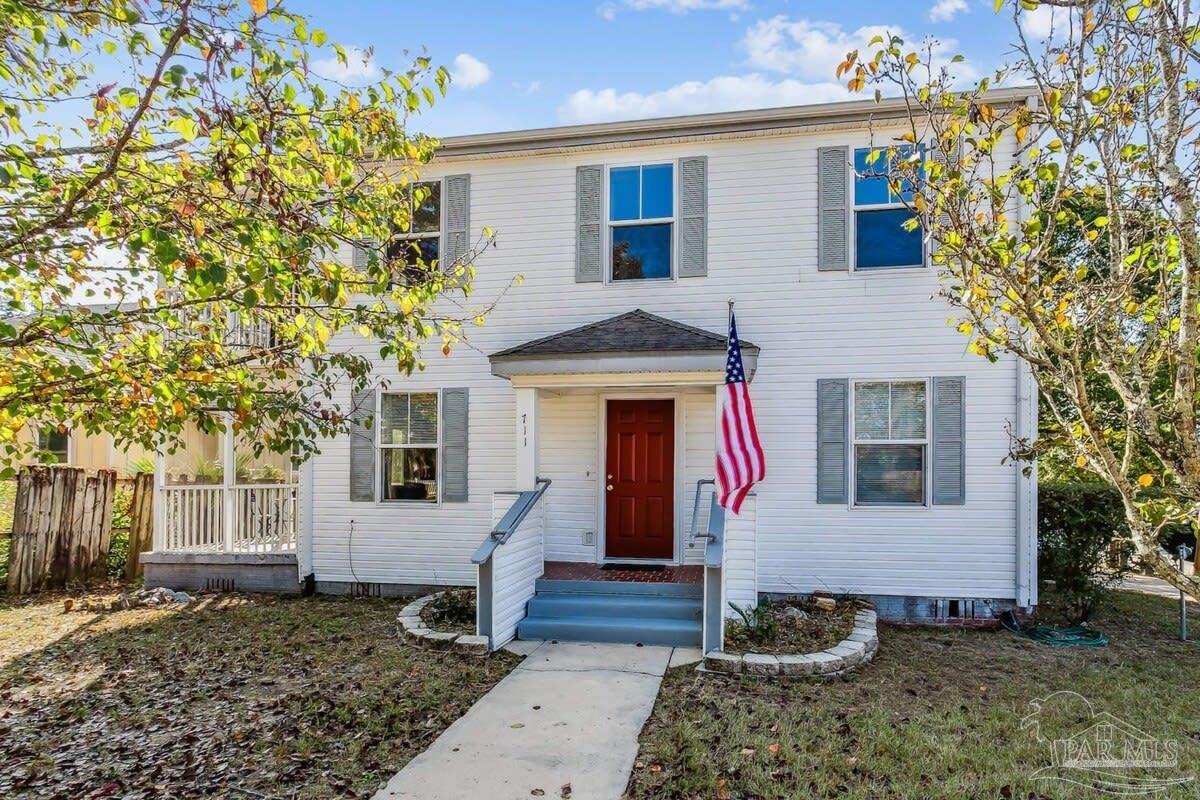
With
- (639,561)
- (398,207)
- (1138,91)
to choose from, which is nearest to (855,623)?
(639,561)

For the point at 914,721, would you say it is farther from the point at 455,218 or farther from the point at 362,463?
the point at 455,218

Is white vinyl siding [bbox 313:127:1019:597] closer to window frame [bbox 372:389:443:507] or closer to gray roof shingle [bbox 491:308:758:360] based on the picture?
window frame [bbox 372:389:443:507]

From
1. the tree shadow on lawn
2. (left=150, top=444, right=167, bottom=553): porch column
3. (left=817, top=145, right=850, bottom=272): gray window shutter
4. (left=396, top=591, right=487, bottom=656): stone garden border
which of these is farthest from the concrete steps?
(left=150, top=444, right=167, bottom=553): porch column

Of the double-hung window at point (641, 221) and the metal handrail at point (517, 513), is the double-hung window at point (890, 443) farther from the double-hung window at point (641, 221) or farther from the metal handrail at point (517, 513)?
the metal handrail at point (517, 513)

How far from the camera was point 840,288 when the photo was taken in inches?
319

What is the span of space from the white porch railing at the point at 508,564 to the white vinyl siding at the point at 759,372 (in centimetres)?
105

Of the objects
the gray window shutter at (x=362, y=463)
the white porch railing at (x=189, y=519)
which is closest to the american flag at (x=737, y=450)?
the gray window shutter at (x=362, y=463)

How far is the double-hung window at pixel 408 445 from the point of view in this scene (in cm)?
910

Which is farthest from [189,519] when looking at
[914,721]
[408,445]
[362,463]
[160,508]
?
Answer: [914,721]

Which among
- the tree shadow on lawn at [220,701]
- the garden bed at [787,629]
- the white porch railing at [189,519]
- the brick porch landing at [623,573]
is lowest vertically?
the tree shadow on lawn at [220,701]

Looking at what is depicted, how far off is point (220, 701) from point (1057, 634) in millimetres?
7934

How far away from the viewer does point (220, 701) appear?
217 inches

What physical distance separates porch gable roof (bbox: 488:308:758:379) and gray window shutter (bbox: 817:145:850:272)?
1.44 m

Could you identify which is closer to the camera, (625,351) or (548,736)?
(548,736)
